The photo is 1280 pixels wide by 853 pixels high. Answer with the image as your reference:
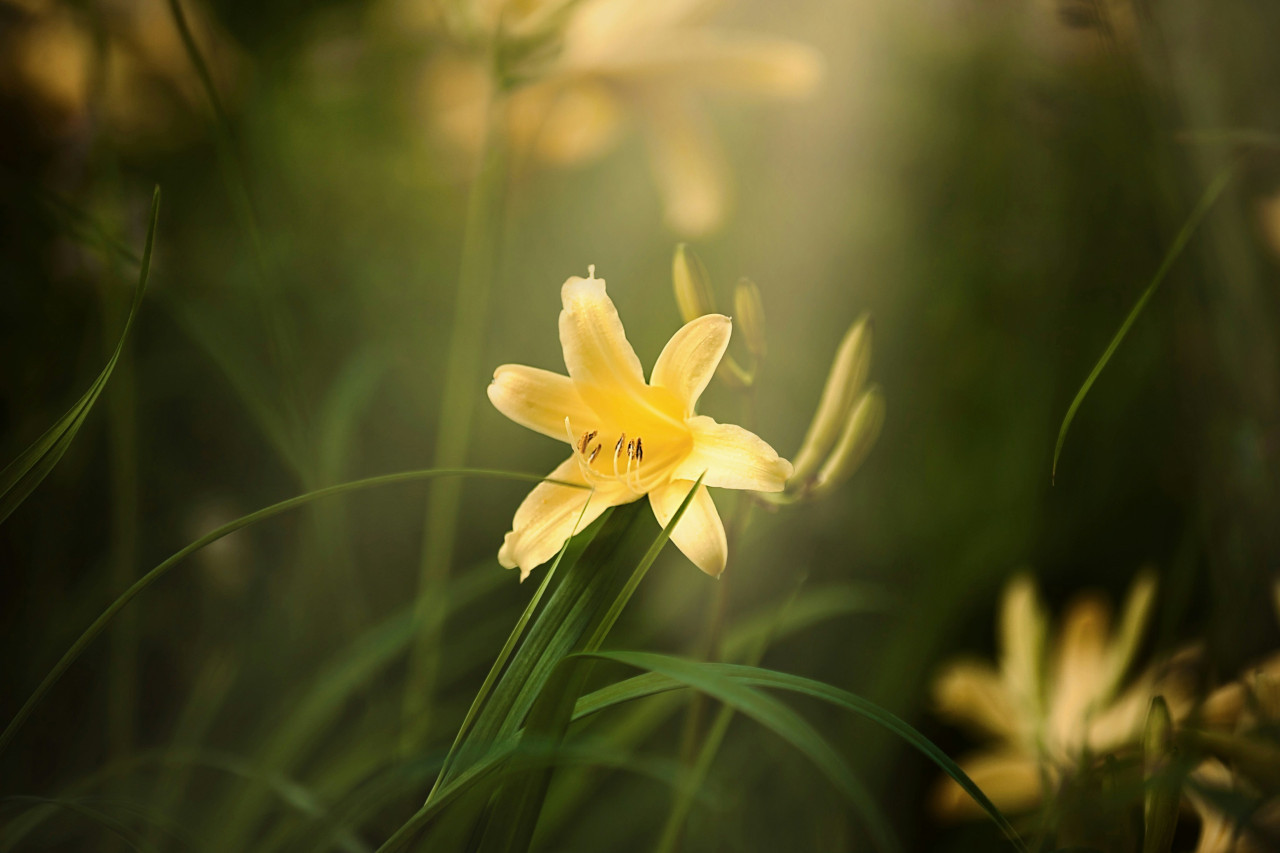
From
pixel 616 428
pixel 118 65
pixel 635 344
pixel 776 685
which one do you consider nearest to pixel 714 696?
pixel 776 685

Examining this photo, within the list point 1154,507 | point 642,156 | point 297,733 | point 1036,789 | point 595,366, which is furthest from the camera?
point 642,156

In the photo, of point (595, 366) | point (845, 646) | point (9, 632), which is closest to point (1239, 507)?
point (845, 646)

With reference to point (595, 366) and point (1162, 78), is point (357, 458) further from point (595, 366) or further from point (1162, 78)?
point (1162, 78)

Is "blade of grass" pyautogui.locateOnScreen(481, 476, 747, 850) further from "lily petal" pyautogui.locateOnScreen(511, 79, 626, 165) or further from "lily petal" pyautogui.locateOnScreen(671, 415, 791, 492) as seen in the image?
"lily petal" pyautogui.locateOnScreen(511, 79, 626, 165)

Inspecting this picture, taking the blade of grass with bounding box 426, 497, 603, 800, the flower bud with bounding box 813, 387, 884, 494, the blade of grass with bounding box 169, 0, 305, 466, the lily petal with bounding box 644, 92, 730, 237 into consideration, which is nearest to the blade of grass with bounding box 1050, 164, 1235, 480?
the flower bud with bounding box 813, 387, 884, 494

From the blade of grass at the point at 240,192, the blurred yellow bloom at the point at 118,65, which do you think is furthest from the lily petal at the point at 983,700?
the blurred yellow bloom at the point at 118,65

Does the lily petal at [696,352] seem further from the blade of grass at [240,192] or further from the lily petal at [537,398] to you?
the blade of grass at [240,192]

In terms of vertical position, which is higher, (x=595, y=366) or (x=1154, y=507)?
(x=595, y=366)
